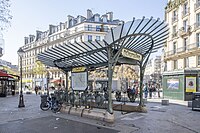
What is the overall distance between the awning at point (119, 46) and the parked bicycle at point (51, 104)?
2110mm

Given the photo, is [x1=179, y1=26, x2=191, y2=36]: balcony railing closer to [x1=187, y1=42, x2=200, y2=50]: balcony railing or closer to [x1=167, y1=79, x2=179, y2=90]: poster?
[x1=187, y1=42, x2=200, y2=50]: balcony railing

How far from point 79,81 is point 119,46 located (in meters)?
3.40

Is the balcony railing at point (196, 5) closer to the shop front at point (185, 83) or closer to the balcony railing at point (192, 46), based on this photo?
the balcony railing at point (192, 46)

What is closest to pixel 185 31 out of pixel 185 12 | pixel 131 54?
pixel 185 12

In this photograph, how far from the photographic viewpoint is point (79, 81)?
11047 mm

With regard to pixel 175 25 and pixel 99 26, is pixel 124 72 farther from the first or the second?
pixel 99 26

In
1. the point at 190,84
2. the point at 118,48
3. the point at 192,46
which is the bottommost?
the point at 190,84

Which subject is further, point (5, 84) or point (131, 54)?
point (5, 84)

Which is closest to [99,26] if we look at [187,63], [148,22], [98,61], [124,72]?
[124,72]

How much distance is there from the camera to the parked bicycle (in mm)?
11412

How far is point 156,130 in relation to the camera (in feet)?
23.2

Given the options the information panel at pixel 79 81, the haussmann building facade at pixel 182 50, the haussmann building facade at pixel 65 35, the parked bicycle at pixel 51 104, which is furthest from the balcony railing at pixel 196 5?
the parked bicycle at pixel 51 104

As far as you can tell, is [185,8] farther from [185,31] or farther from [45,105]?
[45,105]

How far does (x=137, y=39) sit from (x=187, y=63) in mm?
26918
